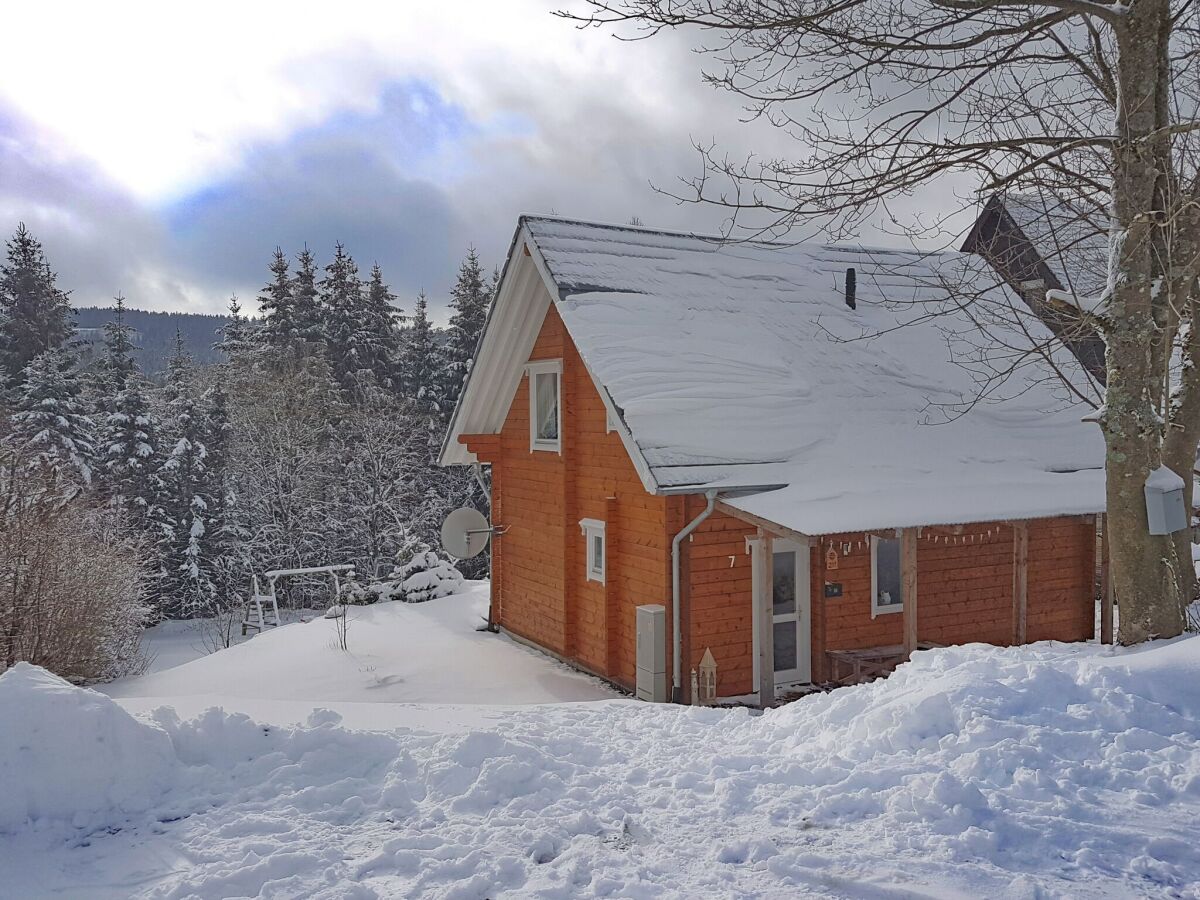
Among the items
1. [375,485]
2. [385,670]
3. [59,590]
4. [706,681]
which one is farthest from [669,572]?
[375,485]

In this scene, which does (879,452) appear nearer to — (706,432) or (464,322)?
(706,432)

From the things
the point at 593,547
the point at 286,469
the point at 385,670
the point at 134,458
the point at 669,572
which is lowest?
the point at 385,670

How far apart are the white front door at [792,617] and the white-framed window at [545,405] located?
149 inches

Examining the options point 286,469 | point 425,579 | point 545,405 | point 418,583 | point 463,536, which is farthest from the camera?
point 286,469

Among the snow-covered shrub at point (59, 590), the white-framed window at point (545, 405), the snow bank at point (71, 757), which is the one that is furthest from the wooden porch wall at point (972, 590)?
the snow-covered shrub at point (59, 590)

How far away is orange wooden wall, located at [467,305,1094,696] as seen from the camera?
35.0 feet

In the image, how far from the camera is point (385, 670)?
12.4 m

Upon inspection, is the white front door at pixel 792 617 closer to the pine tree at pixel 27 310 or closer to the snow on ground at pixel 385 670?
the snow on ground at pixel 385 670

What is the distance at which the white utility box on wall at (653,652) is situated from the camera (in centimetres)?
1026

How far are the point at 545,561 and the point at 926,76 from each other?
8878mm

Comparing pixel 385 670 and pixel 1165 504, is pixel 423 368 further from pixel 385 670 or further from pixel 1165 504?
pixel 1165 504

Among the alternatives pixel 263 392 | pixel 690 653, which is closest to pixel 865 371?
pixel 690 653

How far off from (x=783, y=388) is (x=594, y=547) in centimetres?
350

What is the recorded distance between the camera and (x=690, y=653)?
1041cm
